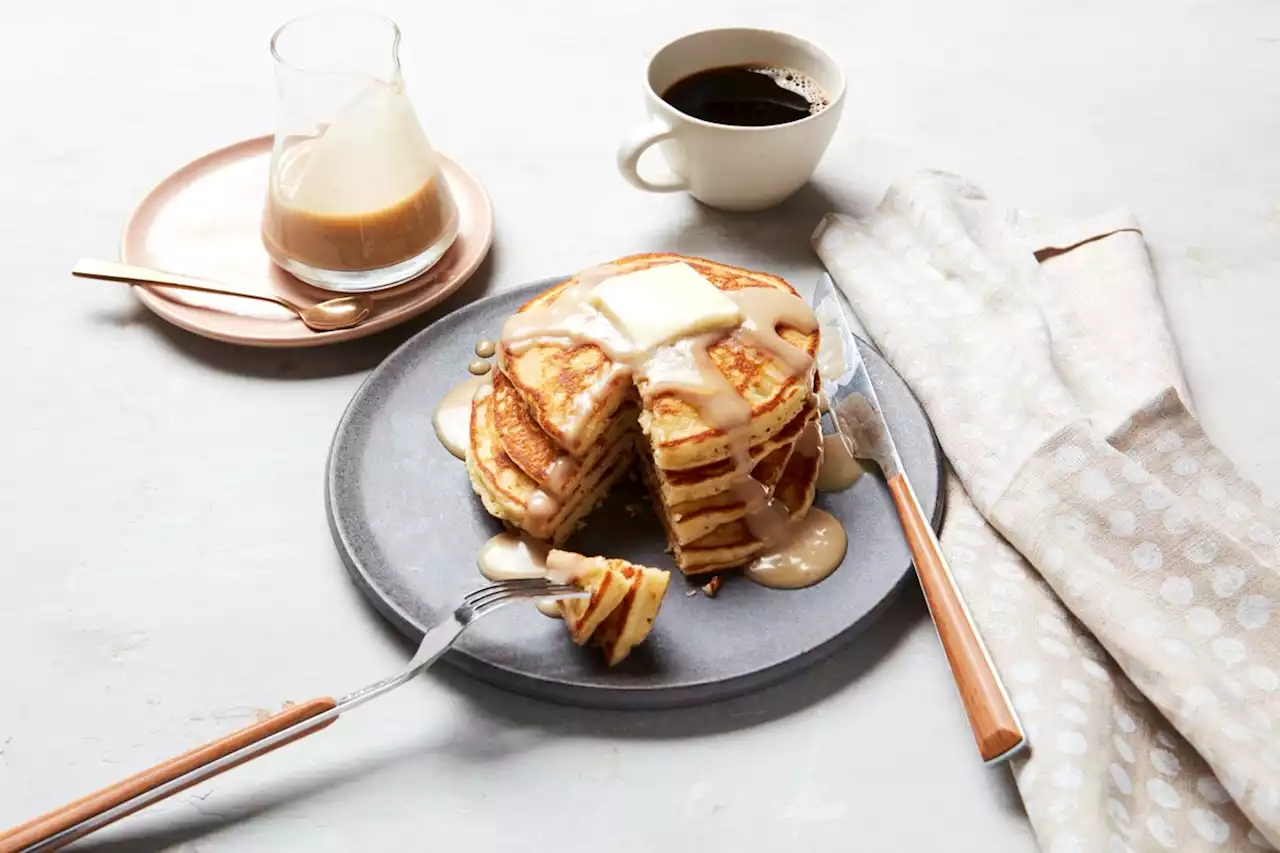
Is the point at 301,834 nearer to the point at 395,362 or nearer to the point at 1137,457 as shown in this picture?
the point at 395,362

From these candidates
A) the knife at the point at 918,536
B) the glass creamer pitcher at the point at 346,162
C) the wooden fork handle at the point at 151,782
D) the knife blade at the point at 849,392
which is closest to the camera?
the wooden fork handle at the point at 151,782

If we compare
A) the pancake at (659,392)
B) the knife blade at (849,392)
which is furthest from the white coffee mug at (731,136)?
the pancake at (659,392)

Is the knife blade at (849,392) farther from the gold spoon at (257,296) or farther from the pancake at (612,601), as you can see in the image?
the gold spoon at (257,296)

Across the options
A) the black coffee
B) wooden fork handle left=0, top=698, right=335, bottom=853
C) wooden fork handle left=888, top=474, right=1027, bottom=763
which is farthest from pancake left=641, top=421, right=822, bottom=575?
the black coffee

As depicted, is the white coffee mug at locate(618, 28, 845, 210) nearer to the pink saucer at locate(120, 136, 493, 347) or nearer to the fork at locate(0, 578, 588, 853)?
the pink saucer at locate(120, 136, 493, 347)

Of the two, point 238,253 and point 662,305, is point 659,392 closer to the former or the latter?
point 662,305

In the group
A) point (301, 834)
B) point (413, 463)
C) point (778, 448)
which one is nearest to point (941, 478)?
point (778, 448)
